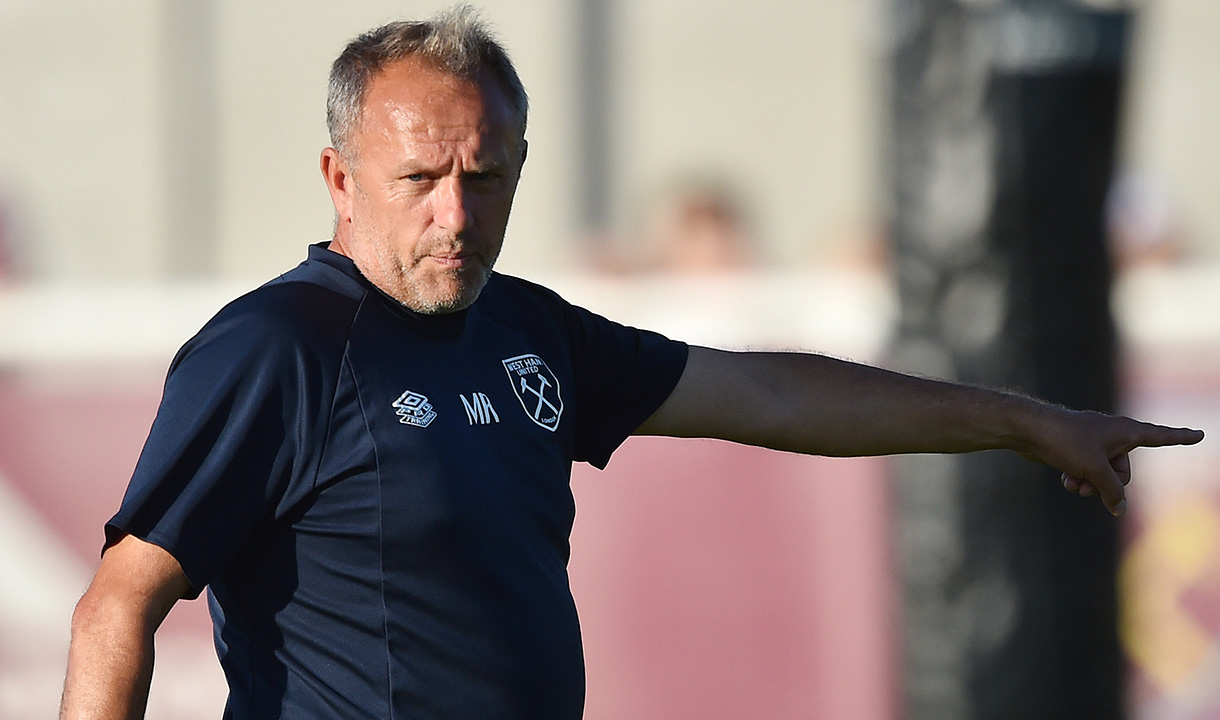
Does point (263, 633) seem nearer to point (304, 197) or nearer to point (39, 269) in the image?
point (39, 269)

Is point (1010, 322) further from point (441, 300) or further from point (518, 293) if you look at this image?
point (441, 300)

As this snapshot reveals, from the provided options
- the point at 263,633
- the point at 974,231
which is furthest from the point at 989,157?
the point at 263,633

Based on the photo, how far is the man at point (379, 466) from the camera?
7.76 ft

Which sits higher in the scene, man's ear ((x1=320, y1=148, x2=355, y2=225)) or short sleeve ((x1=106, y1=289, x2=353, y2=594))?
man's ear ((x1=320, y1=148, x2=355, y2=225))

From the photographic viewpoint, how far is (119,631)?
2281mm

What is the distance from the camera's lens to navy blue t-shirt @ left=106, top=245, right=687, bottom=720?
239 centimetres

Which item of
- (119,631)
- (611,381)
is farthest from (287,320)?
(611,381)

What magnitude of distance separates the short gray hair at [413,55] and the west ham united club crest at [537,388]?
391 mm

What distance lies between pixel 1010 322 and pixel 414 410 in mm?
2374

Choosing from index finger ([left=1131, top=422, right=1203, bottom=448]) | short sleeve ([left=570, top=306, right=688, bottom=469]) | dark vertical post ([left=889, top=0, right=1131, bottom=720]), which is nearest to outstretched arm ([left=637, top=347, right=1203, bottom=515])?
short sleeve ([left=570, top=306, right=688, bottom=469])

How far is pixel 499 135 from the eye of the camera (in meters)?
2.62

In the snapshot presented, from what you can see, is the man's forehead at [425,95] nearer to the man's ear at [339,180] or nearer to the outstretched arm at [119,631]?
the man's ear at [339,180]

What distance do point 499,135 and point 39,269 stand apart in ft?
29.4

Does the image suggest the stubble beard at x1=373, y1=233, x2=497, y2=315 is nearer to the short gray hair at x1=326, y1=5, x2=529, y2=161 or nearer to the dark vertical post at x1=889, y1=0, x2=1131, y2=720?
the short gray hair at x1=326, y1=5, x2=529, y2=161
